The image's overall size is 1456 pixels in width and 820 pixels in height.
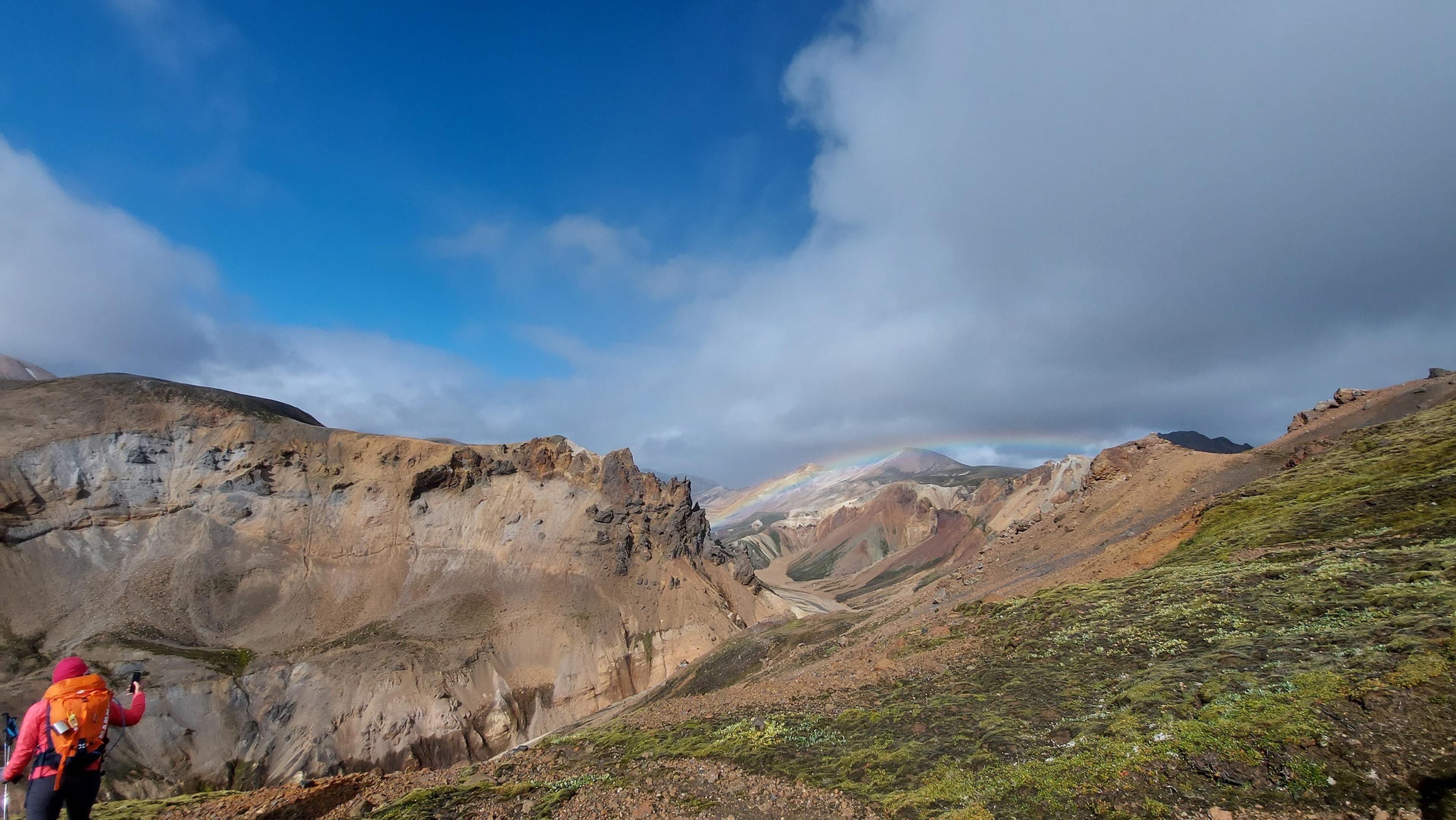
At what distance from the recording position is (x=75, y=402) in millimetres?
68938

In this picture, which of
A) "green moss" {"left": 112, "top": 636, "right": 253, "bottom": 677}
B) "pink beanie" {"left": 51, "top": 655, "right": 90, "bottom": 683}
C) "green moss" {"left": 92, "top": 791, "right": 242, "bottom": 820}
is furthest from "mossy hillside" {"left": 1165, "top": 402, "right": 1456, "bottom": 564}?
"green moss" {"left": 112, "top": 636, "right": 253, "bottom": 677}

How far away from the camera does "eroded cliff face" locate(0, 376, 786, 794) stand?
165 ft

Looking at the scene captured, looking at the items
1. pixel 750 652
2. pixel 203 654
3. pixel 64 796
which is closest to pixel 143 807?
pixel 64 796

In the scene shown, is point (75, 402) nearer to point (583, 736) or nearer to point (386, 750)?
point (386, 750)

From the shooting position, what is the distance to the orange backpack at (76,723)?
24.0 feet

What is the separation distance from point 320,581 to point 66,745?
239 ft

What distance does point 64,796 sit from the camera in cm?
747

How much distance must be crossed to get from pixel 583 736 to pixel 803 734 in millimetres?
6059

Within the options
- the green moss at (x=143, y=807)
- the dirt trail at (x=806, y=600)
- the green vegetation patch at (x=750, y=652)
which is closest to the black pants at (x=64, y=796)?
the green moss at (x=143, y=807)

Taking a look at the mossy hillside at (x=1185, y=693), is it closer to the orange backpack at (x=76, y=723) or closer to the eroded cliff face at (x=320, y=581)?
the orange backpack at (x=76, y=723)

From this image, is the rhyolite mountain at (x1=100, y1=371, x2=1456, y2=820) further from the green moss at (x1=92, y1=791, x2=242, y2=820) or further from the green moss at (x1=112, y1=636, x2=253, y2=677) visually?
the green moss at (x1=112, y1=636, x2=253, y2=677)

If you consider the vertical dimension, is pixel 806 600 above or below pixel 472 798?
below

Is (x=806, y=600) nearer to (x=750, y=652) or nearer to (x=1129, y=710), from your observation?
(x=750, y=652)

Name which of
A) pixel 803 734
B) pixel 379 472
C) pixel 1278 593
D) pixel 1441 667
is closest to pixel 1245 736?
pixel 1441 667
